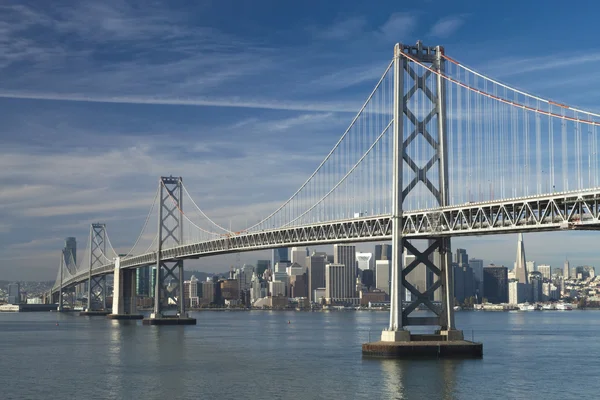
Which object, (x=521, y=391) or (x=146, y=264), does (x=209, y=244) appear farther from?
(x=521, y=391)

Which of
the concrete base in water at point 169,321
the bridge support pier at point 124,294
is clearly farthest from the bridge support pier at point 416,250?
the bridge support pier at point 124,294

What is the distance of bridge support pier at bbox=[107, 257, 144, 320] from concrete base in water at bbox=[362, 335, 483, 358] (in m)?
75.8

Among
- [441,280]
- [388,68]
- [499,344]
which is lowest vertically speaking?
[499,344]

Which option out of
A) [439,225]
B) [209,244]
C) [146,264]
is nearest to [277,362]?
[439,225]

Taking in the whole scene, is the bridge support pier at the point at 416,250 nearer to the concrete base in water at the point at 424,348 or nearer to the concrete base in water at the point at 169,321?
the concrete base in water at the point at 424,348

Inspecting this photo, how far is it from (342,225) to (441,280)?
8.91 metres

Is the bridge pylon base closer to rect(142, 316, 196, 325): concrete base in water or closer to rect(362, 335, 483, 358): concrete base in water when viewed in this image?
rect(142, 316, 196, 325): concrete base in water

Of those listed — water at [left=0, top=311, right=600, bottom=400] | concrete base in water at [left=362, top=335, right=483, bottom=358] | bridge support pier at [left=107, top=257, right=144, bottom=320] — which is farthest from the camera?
bridge support pier at [left=107, top=257, right=144, bottom=320]

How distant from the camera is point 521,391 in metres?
36.0

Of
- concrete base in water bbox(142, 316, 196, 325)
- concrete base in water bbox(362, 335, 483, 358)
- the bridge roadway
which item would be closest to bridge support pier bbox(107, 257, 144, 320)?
concrete base in water bbox(142, 316, 196, 325)

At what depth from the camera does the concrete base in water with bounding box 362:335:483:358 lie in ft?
141

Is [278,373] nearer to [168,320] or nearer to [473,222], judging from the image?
[473,222]

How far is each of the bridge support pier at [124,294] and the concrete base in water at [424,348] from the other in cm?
7576

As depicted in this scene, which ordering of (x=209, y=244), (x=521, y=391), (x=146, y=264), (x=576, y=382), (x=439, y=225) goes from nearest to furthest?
(x=521, y=391)
(x=576, y=382)
(x=439, y=225)
(x=209, y=244)
(x=146, y=264)
